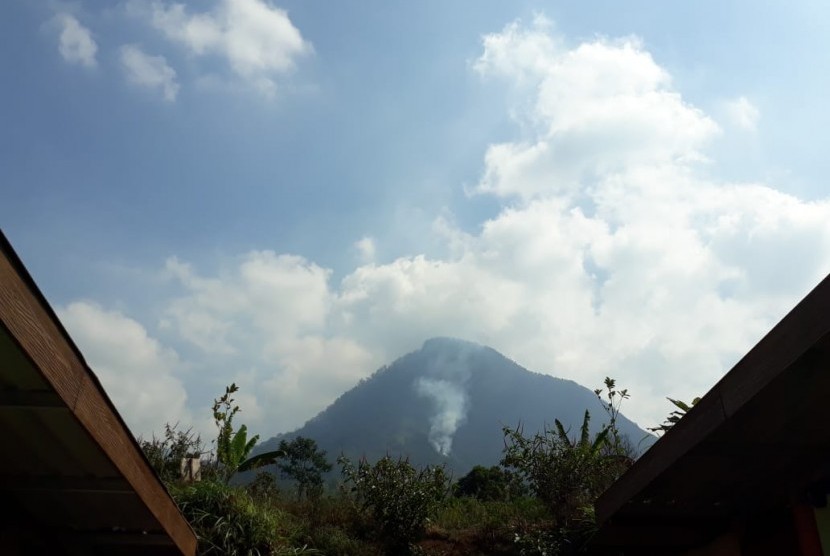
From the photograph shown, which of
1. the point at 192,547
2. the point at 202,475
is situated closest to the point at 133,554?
the point at 192,547

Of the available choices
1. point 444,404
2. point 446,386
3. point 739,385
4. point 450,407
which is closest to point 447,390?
point 446,386

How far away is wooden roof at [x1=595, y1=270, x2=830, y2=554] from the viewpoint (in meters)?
2.81

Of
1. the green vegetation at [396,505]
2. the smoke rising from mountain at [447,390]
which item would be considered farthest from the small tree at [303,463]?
the smoke rising from mountain at [447,390]

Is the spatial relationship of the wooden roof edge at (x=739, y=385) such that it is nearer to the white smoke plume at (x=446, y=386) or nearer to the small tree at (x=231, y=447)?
the small tree at (x=231, y=447)

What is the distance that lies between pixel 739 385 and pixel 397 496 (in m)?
7.55

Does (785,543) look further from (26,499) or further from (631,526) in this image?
(26,499)

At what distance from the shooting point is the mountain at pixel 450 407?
423 feet

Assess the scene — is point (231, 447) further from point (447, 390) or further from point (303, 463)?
point (447, 390)

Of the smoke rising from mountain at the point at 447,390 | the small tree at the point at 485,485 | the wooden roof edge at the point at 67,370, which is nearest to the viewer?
the wooden roof edge at the point at 67,370

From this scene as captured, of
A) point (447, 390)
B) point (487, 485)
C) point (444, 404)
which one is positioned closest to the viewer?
point (487, 485)

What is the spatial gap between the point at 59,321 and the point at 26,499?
5.66ft

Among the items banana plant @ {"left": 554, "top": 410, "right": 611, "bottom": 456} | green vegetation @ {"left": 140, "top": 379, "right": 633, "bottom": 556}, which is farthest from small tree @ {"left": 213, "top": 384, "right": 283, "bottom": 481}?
banana plant @ {"left": 554, "top": 410, "right": 611, "bottom": 456}

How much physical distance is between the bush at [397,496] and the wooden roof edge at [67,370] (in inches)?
252

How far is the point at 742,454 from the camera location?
3.56 meters
